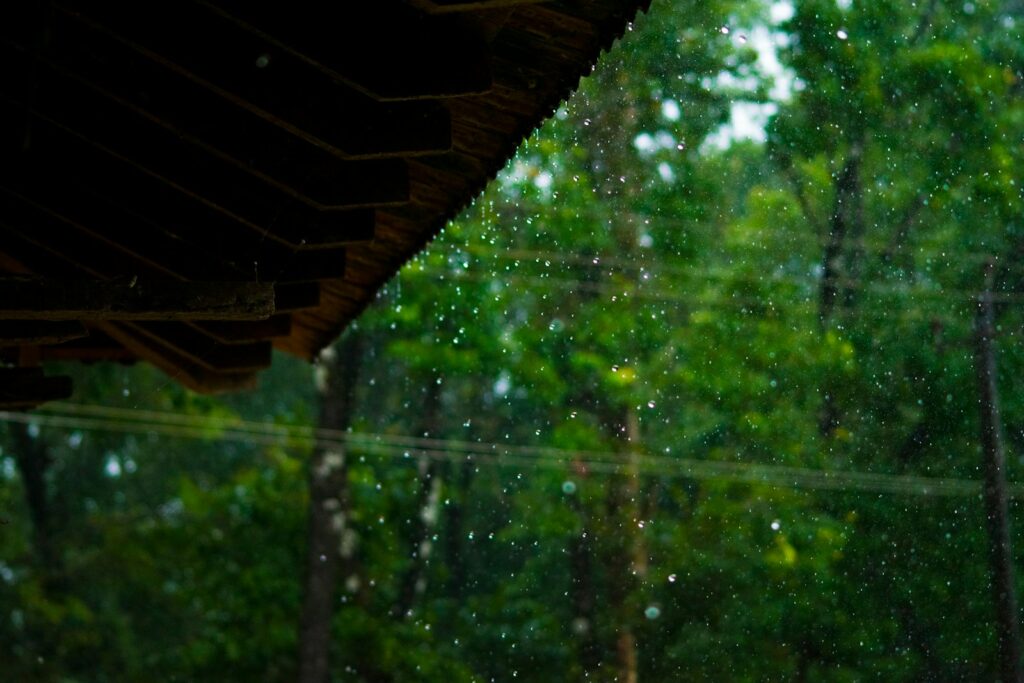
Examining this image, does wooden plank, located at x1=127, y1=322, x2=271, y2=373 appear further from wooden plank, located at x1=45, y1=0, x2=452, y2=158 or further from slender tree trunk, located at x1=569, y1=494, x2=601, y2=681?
slender tree trunk, located at x1=569, y1=494, x2=601, y2=681

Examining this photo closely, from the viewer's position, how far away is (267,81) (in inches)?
99.2

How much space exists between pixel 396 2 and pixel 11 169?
3.82 ft

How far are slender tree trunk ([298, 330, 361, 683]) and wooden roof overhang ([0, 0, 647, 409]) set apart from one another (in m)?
9.90

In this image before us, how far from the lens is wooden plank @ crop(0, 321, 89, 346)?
305 cm

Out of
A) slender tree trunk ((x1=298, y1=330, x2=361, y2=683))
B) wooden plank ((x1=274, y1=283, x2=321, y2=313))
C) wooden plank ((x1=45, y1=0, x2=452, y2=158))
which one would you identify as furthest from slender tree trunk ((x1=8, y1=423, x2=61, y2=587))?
wooden plank ((x1=45, y1=0, x2=452, y2=158))

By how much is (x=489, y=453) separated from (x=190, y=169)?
12287 millimetres

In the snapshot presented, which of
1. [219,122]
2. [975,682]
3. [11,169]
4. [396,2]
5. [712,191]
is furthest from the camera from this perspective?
[712,191]

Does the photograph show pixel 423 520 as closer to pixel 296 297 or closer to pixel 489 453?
pixel 489 453

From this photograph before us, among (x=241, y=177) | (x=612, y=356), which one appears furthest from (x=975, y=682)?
(x=241, y=177)

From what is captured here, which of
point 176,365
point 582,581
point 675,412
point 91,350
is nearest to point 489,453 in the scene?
point 582,581

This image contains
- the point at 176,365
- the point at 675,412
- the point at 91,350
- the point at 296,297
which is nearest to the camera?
the point at 296,297

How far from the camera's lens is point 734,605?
11.9 metres

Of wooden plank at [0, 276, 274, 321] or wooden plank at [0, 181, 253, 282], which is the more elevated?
wooden plank at [0, 181, 253, 282]

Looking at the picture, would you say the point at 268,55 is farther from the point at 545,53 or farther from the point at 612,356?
the point at 612,356
